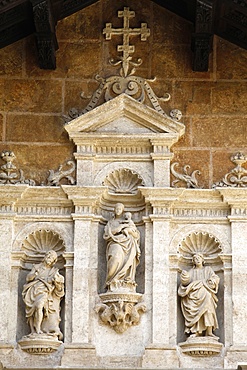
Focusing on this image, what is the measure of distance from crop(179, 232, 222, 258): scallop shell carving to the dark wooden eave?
81.2 inches

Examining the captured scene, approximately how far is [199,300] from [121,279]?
0.92 m

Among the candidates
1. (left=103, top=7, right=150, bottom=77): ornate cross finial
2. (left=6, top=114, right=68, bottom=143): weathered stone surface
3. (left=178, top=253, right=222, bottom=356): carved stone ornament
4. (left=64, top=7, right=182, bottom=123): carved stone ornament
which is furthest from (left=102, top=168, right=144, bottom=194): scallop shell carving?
(left=103, top=7, right=150, bottom=77): ornate cross finial

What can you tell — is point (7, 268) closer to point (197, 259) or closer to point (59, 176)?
point (59, 176)

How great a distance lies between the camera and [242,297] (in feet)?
52.9

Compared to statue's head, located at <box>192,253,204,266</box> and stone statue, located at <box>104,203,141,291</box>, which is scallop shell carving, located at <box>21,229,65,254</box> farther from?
statue's head, located at <box>192,253,204,266</box>

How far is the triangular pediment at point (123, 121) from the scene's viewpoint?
55.0 feet

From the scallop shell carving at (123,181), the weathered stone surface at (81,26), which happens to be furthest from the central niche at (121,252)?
the weathered stone surface at (81,26)

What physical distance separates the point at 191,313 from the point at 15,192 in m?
2.48

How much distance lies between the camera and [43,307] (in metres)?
16.0

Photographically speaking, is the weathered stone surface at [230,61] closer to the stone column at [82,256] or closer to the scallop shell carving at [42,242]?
the stone column at [82,256]

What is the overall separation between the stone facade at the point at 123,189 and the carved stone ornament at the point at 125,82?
0.18 ft

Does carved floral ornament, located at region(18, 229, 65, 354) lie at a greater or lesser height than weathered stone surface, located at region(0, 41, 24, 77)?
lesser

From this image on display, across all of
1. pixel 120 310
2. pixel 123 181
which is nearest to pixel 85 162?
pixel 123 181

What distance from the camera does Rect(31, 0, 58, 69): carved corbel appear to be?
640 inches
